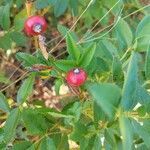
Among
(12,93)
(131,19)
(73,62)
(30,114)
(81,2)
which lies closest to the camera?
(73,62)

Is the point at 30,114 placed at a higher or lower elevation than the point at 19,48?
higher

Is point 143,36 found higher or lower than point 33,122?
higher

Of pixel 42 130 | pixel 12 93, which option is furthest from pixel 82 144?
pixel 12 93

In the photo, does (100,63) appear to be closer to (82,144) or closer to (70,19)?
(82,144)

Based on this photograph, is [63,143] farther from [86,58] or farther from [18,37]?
[18,37]

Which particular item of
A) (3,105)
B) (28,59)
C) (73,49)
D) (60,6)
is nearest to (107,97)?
(73,49)

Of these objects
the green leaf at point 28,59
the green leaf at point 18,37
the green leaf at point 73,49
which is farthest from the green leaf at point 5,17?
the green leaf at point 73,49
